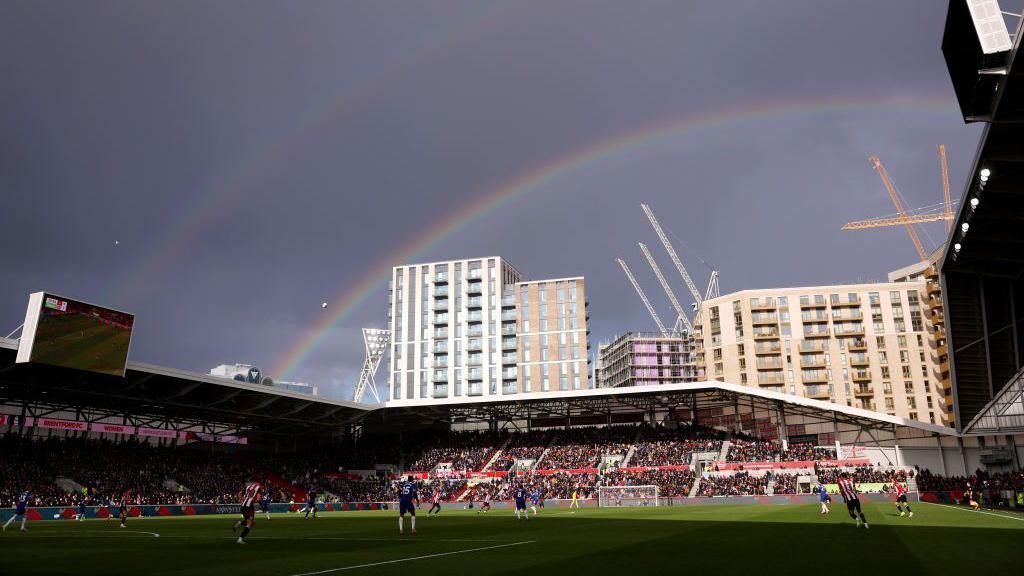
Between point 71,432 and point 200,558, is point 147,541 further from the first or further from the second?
point 71,432

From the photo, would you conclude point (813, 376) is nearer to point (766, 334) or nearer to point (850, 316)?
point (766, 334)

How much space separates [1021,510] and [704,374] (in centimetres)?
11547

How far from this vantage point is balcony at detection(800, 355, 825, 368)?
143250 millimetres

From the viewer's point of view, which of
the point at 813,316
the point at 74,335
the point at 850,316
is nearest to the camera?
the point at 74,335

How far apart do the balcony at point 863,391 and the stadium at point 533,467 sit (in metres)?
38.9

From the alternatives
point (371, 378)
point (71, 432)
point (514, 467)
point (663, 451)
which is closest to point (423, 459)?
point (514, 467)

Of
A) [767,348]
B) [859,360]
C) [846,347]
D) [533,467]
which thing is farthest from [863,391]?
[533,467]

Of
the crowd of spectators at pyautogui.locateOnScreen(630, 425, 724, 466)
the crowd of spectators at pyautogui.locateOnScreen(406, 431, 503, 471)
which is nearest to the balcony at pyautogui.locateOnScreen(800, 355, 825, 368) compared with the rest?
the crowd of spectators at pyautogui.locateOnScreen(630, 425, 724, 466)

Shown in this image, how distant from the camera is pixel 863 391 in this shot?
5576 inches

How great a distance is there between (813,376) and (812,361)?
3017 mm

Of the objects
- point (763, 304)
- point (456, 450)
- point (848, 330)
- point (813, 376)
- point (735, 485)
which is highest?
point (763, 304)

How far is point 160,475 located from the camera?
7244 centimetres

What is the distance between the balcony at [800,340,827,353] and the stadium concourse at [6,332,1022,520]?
4195cm

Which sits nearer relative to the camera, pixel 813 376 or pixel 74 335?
pixel 74 335
